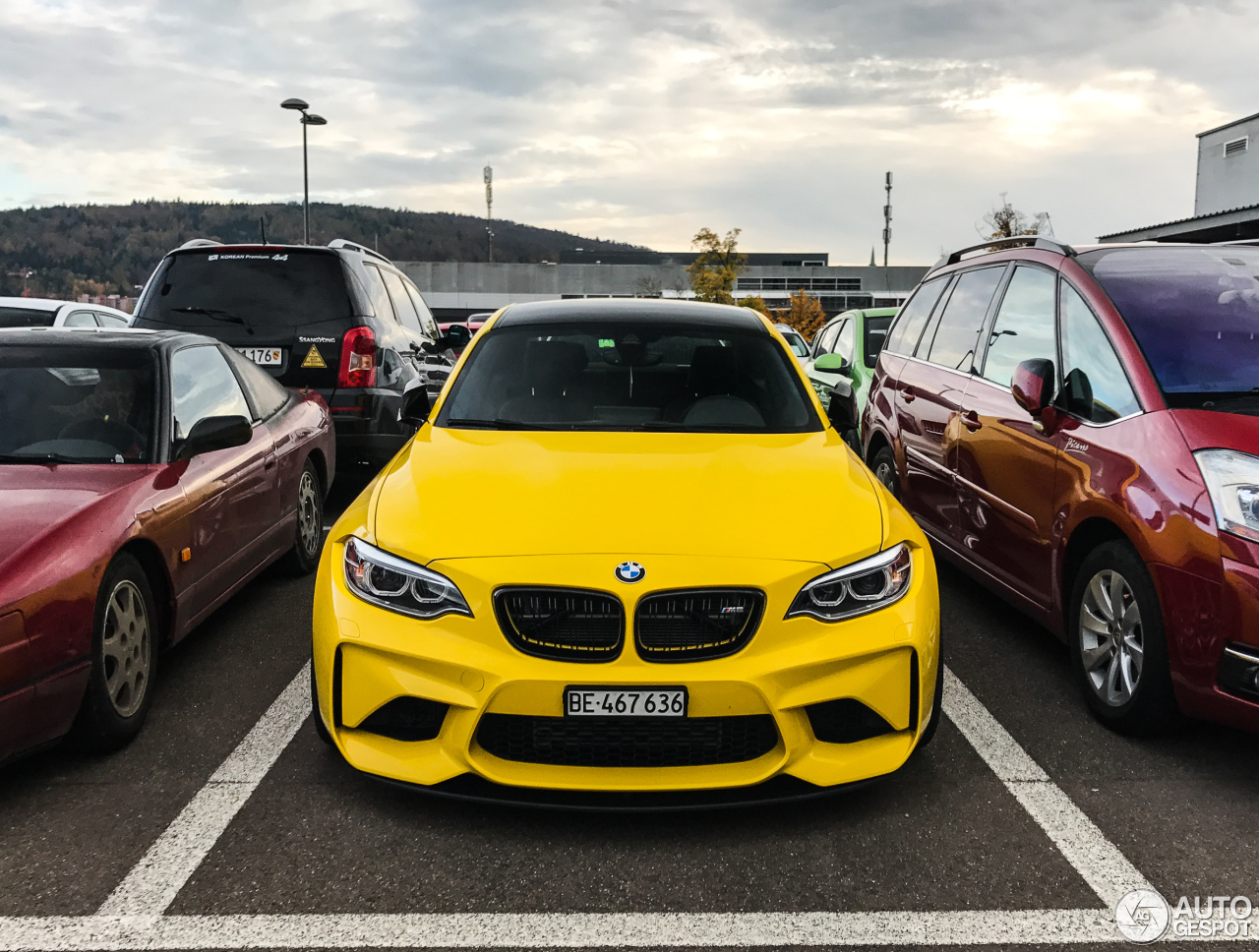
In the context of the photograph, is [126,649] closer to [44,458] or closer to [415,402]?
[44,458]

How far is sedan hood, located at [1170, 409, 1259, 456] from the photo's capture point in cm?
349

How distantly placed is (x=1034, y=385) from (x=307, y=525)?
397cm

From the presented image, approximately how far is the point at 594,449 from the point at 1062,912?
2.01m

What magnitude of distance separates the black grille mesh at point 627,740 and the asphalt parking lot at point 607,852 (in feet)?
0.81

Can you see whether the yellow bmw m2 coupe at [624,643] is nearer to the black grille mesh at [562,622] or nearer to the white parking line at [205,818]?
the black grille mesh at [562,622]

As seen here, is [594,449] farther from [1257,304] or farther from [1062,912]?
[1257,304]

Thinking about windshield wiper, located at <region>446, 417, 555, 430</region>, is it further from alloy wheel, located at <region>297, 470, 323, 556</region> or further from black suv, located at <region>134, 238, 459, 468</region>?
black suv, located at <region>134, 238, 459, 468</region>

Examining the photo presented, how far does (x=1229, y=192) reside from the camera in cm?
3712

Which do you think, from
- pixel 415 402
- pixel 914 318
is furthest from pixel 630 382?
pixel 914 318

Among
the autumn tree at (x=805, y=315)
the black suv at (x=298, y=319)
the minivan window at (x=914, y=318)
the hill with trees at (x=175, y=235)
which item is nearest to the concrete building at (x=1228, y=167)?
the minivan window at (x=914, y=318)

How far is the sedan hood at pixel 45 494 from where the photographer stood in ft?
11.3

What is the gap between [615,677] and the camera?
9.62 ft

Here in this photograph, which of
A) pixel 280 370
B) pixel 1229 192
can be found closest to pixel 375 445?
pixel 280 370

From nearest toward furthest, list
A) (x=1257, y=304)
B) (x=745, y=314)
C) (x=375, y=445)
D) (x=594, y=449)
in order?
(x=594, y=449) < (x=1257, y=304) < (x=745, y=314) < (x=375, y=445)
